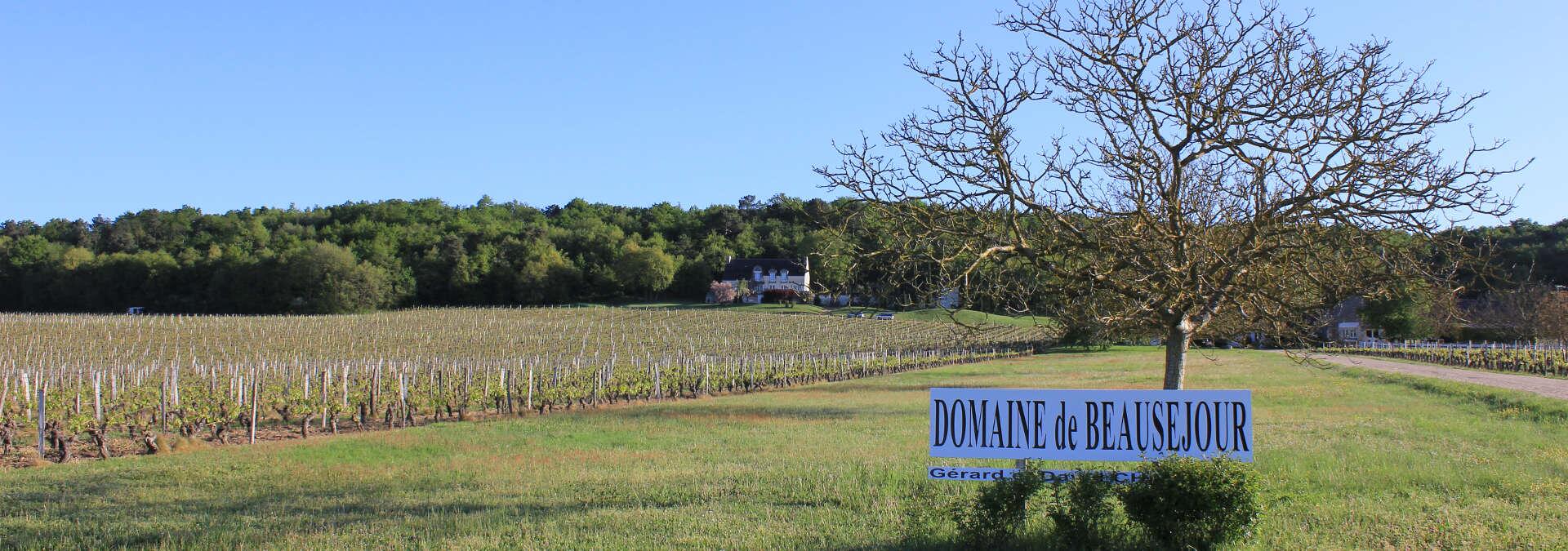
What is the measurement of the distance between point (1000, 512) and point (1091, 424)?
1.46 m

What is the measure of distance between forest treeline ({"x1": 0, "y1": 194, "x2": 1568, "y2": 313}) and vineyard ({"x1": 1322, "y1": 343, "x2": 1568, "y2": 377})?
22021 millimetres

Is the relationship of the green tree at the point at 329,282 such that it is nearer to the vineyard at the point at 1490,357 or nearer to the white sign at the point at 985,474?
the vineyard at the point at 1490,357

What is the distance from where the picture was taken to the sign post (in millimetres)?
8180

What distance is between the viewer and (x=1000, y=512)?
7.40m

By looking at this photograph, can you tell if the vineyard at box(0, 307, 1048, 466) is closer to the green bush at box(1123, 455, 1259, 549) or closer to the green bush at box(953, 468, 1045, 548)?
the green bush at box(953, 468, 1045, 548)

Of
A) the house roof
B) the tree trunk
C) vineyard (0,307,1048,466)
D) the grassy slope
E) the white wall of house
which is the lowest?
vineyard (0,307,1048,466)

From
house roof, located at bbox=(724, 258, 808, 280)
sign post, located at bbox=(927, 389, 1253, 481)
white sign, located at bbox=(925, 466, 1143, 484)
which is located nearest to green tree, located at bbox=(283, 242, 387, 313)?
house roof, located at bbox=(724, 258, 808, 280)

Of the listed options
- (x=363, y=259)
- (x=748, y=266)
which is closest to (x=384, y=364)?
(x=363, y=259)

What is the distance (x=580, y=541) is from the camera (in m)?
8.15

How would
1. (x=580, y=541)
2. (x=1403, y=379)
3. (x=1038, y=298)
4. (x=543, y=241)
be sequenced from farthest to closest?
1. (x=543, y=241)
2. (x=1403, y=379)
3. (x=1038, y=298)
4. (x=580, y=541)

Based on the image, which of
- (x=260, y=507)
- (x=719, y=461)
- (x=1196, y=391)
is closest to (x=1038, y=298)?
(x=1196, y=391)

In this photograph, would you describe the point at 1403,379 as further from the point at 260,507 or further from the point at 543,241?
the point at 543,241

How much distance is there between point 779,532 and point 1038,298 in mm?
5615

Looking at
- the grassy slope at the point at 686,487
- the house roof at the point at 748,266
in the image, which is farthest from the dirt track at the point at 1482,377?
the house roof at the point at 748,266
